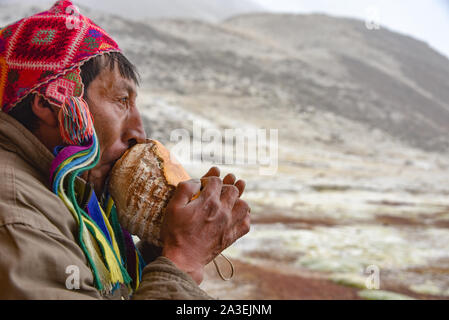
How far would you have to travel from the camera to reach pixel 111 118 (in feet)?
4.94

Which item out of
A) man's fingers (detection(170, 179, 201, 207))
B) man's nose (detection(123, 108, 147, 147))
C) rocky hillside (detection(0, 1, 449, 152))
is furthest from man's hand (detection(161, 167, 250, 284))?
rocky hillside (detection(0, 1, 449, 152))

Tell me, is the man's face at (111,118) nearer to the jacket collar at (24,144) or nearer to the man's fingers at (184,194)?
the jacket collar at (24,144)

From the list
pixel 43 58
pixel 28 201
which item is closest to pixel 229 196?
pixel 28 201

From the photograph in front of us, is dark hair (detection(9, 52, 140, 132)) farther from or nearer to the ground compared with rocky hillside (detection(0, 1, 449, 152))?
nearer to the ground

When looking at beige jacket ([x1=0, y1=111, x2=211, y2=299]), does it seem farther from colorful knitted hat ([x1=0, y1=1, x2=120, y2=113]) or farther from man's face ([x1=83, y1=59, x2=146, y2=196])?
man's face ([x1=83, y1=59, x2=146, y2=196])

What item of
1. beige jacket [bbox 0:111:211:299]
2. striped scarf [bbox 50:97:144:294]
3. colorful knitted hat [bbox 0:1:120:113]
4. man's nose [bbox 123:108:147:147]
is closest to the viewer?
beige jacket [bbox 0:111:211:299]

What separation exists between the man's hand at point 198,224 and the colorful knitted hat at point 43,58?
19.0 inches

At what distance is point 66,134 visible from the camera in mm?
1313

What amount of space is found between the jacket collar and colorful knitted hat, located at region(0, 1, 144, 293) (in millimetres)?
49

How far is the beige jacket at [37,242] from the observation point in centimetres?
95

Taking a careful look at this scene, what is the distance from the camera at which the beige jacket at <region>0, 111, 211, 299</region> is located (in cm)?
95

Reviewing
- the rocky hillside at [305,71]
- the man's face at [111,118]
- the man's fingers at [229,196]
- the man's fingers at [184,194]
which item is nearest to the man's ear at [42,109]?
the man's face at [111,118]

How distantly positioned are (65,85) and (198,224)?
23.3 inches

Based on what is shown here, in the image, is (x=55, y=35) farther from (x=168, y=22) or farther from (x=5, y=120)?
(x=168, y=22)
